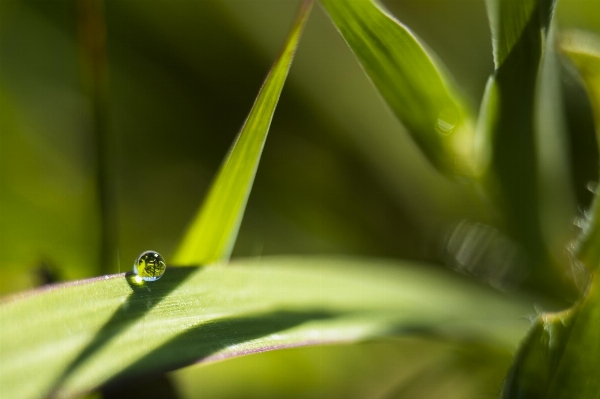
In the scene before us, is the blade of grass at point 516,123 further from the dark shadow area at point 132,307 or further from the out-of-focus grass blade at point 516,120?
the dark shadow area at point 132,307

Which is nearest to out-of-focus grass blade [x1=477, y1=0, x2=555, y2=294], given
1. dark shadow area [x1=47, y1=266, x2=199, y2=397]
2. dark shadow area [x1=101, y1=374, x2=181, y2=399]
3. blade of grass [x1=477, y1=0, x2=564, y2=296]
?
blade of grass [x1=477, y1=0, x2=564, y2=296]

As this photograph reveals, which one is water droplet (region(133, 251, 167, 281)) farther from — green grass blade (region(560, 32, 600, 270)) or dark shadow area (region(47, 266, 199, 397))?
green grass blade (region(560, 32, 600, 270))

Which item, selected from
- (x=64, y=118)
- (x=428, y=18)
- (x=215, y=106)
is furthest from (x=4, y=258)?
(x=428, y=18)

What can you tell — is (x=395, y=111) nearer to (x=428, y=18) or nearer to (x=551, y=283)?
(x=551, y=283)

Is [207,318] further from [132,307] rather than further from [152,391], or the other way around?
[152,391]

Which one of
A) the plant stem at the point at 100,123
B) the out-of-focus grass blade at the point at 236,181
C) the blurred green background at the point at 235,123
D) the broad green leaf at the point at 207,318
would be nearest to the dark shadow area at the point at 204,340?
the broad green leaf at the point at 207,318

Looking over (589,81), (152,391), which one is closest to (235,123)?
(152,391)
